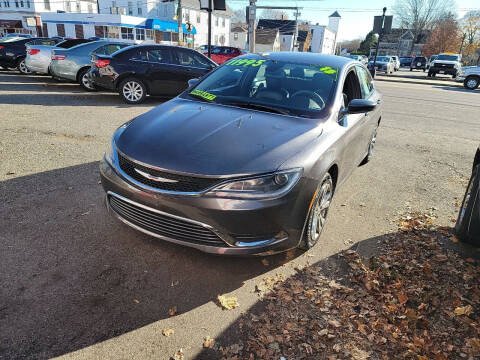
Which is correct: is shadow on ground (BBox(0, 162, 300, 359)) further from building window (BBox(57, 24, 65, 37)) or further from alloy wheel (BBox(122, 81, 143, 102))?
building window (BBox(57, 24, 65, 37))

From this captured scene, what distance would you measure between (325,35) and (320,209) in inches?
3715

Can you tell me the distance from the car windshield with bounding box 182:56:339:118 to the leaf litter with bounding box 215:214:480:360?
5.13ft

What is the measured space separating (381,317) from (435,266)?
1.02 metres

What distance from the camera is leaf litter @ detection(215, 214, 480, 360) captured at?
229cm

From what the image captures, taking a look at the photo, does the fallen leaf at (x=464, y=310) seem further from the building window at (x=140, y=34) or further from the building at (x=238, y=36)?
the building at (x=238, y=36)

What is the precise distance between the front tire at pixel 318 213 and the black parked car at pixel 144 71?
7.37 meters

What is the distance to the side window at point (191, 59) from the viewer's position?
9898 millimetres

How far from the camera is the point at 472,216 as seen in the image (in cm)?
323

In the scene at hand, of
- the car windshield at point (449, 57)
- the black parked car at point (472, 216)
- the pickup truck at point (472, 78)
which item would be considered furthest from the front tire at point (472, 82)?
the black parked car at point (472, 216)

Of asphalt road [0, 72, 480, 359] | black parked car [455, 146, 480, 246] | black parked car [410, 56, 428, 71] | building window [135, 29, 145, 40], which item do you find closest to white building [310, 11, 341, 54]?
black parked car [410, 56, 428, 71]

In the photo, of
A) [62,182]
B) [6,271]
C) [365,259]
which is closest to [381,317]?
[365,259]

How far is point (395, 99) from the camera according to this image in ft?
48.9

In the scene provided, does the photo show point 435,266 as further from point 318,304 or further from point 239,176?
point 239,176

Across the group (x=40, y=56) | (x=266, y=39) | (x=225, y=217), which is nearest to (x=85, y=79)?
(x=40, y=56)
